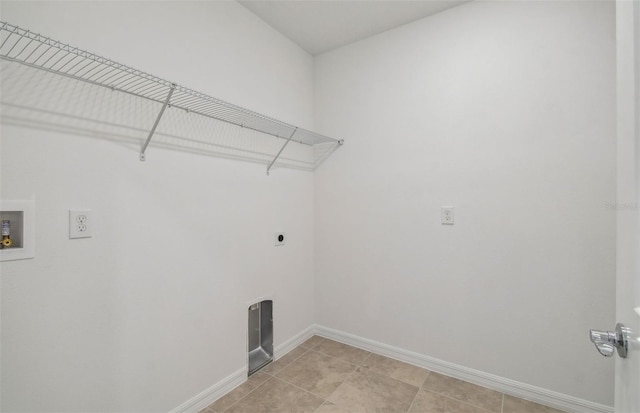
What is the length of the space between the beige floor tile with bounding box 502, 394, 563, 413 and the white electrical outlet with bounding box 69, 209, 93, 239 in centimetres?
229

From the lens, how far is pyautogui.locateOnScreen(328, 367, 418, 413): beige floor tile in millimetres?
1623

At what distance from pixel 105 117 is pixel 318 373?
1920mm

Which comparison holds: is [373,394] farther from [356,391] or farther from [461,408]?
[461,408]

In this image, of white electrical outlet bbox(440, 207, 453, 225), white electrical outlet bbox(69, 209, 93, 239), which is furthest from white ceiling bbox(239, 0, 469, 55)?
white electrical outlet bbox(69, 209, 93, 239)

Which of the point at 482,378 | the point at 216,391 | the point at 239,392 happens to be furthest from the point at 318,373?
the point at 482,378

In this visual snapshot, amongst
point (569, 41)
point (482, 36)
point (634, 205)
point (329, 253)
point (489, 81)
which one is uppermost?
point (482, 36)

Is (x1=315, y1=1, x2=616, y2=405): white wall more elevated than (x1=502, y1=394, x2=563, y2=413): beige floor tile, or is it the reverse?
(x1=315, y1=1, x2=616, y2=405): white wall

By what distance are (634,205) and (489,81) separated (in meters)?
1.52

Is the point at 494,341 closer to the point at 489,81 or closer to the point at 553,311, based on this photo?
the point at 553,311

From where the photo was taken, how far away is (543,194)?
5.41ft

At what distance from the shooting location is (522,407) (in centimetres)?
162

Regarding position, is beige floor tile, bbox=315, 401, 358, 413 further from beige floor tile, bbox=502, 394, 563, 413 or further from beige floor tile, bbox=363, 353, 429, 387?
beige floor tile, bbox=502, 394, 563, 413

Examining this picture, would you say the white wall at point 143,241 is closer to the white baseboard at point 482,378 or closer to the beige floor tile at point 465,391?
the white baseboard at point 482,378

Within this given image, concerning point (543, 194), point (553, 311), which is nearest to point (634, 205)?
point (543, 194)
